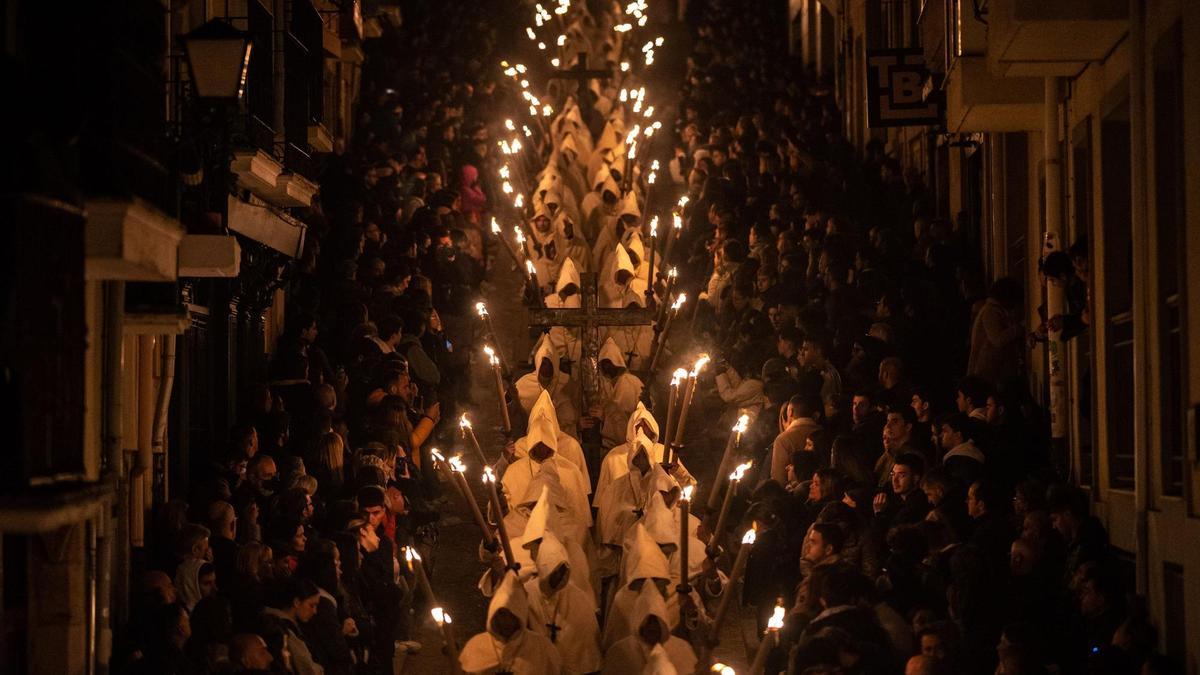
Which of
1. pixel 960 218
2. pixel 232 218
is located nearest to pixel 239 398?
pixel 232 218

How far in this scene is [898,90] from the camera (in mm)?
18688

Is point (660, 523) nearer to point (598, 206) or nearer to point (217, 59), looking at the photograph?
point (217, 59)

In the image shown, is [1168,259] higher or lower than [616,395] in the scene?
higher

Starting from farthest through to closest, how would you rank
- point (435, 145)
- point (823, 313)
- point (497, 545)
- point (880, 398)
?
point (435, 145) < point (823, 313) < point (880, 398) < point (497, 545)

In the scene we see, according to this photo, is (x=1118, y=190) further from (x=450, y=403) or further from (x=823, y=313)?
(x=450, y=403)

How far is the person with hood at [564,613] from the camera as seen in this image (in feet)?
43.3

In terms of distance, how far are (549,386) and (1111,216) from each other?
6.98m

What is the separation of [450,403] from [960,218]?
591cm

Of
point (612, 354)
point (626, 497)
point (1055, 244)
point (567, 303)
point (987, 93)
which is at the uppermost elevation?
point (987, 93)

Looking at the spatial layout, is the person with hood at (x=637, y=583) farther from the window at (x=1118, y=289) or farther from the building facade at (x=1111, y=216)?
the window at (x=1118, y=289)

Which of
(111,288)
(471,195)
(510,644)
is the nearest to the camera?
(111,288)

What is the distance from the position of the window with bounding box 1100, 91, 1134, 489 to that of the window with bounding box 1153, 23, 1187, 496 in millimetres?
1216

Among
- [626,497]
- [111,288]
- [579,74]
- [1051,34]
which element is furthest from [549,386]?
[579,74]

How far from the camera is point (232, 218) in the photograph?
1691 centimetres
